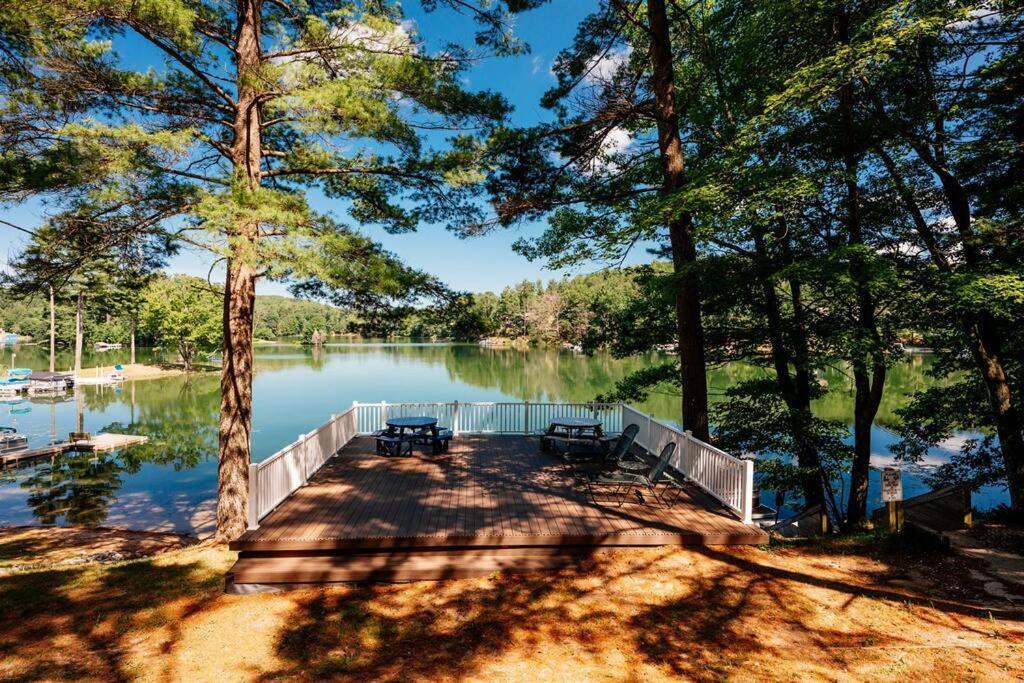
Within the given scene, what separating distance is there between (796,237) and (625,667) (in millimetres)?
7894

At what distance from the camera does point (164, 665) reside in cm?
380

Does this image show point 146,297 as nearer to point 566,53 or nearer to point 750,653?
point 566,53

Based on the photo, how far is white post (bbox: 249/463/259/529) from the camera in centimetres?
533

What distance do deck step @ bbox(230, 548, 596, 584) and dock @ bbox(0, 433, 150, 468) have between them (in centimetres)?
1840

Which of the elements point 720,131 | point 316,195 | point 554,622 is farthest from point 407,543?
point 720,131

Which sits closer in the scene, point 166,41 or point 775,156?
point 166,41

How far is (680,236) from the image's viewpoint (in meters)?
7.98

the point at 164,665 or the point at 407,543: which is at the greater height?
the point at 407,543

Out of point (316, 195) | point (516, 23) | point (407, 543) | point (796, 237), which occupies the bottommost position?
point (407, 543)

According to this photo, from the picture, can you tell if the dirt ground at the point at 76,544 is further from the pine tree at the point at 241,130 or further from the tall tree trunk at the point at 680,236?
the tall tree trunk at the point at 680,236

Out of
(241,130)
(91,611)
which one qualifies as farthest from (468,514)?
(241,130)

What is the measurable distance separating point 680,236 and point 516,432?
5.60 meters

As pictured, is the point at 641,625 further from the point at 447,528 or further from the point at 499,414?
the point at 499,414

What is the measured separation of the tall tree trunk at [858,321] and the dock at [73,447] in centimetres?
2401
